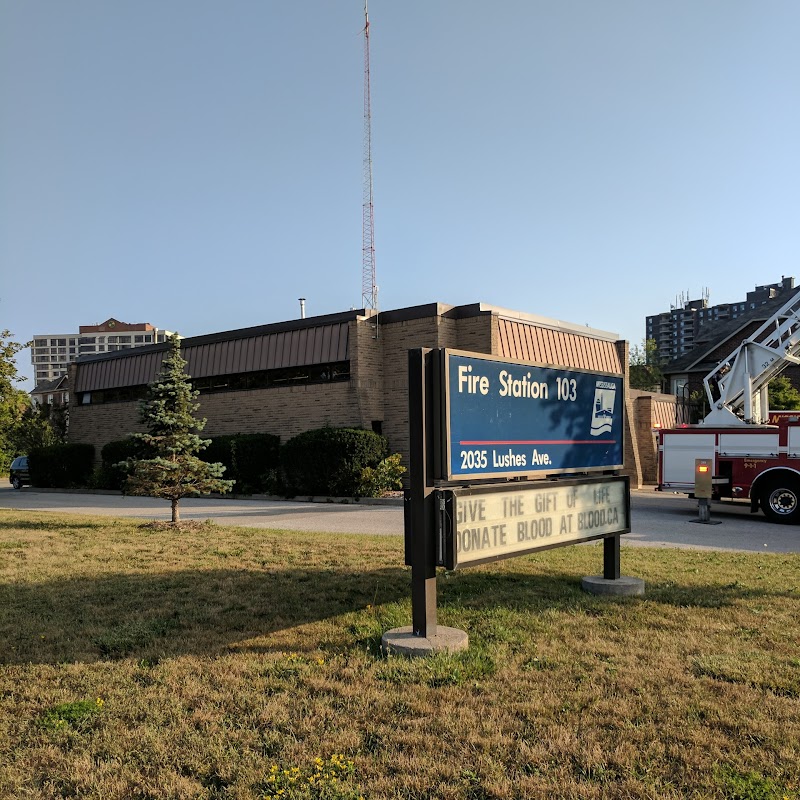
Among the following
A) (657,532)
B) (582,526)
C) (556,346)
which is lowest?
(657,532)

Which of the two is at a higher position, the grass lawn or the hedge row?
the hedge row

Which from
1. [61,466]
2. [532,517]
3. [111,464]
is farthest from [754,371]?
[61,466]

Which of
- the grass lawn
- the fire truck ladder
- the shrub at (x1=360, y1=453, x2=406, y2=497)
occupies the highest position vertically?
the fire truck ladder

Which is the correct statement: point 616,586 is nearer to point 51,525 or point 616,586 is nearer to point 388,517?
point 388,517

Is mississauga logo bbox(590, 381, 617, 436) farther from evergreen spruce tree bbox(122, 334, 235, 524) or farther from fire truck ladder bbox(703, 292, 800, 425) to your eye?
fire truck ladder bbox(703, 292, 800, 425)

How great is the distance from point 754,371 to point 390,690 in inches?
798

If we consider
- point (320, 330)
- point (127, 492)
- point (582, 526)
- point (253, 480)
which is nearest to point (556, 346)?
point (320, 330)

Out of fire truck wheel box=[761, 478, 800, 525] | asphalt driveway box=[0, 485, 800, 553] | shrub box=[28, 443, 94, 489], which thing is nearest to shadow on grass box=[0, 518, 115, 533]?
asphalt driveway box=[0, 485, 800, 553]

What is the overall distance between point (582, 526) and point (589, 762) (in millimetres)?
3680

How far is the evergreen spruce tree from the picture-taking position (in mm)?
13766

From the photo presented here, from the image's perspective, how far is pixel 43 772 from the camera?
3.46 metres

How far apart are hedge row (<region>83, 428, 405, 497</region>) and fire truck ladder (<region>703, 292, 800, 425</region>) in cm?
1019

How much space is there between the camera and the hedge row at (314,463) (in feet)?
69.4

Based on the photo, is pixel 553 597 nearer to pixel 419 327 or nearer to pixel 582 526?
pixel 582 526
